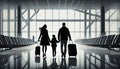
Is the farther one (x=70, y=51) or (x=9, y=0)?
(x=9, y=0)

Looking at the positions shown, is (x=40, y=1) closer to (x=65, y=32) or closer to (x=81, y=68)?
(x=65, y=32)

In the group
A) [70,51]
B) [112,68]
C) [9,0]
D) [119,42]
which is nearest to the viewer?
[112,68]

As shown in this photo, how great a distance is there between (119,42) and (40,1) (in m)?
15.9

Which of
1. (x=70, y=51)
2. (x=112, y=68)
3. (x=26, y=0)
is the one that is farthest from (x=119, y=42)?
(x=26, y=0)

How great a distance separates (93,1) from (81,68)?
2680cm

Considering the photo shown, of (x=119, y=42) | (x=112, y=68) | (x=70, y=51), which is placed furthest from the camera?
(x=119, y=42)

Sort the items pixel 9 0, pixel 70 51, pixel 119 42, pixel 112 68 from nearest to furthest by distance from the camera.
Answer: pixel 112 68
pixel 70 51
pixel 119 42
pixel 9 0

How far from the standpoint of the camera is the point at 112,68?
29.1 ft

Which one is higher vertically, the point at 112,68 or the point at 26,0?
the point at 26,0

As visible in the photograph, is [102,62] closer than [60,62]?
Yes

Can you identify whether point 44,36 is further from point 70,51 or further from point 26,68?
point 26,68

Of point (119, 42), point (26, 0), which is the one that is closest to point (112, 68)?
point (119, 42)

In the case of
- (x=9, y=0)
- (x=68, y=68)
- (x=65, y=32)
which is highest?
(x=9, y=0)

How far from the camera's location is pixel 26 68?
888cm
